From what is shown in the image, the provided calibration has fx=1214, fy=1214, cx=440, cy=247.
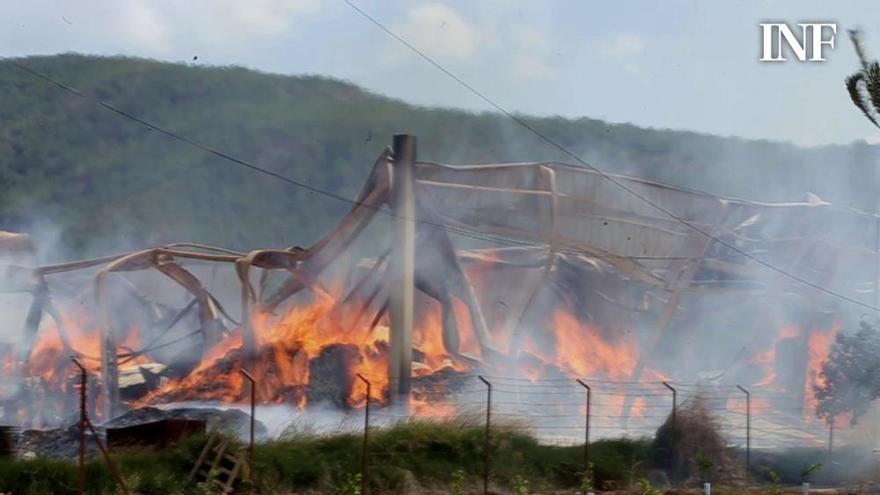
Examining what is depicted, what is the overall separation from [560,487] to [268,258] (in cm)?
1331

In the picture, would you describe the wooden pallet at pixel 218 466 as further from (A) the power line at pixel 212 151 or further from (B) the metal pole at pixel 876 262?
(B) the metal pole at pixel 876 262

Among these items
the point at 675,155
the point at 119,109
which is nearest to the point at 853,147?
the point at 675,155

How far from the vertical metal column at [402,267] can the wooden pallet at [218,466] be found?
1136cm

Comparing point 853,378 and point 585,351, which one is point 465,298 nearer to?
point 585,351

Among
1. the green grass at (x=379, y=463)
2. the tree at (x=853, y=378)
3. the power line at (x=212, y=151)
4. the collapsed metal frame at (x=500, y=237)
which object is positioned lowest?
the green grass at (x=379, y=463)

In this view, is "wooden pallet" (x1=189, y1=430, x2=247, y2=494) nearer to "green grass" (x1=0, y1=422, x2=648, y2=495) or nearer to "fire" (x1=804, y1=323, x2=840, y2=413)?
"green grass" (x1=0, y1=422, x2=648, y2=495)

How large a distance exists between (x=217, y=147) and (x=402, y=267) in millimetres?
11365

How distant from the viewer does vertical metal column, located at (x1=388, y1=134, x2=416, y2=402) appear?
35.3 m

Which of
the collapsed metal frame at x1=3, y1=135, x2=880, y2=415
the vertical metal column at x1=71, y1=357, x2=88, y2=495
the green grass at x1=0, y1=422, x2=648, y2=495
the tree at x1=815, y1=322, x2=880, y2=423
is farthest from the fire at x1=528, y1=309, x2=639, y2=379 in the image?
the vertical metal column at x1=71, y1=357, x2=88, y2=495

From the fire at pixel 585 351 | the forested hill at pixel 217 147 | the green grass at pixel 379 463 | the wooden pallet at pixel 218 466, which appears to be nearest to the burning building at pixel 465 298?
the fire at pixel 585 351

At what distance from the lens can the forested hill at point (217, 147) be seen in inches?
1657

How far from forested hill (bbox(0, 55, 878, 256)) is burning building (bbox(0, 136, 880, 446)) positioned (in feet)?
11.8

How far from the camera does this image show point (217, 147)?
43.7 metres

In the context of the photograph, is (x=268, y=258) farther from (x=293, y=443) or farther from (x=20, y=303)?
(x=293, y=443)
